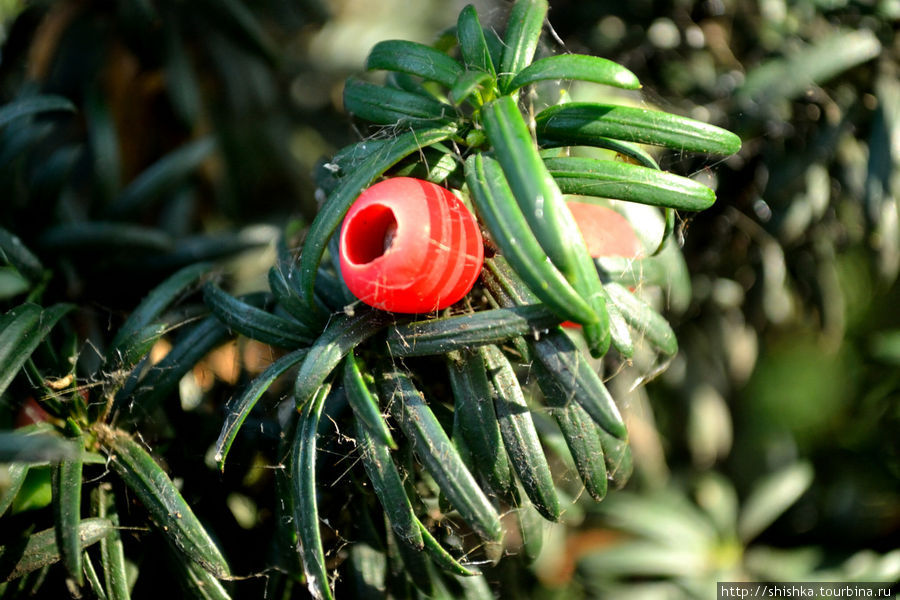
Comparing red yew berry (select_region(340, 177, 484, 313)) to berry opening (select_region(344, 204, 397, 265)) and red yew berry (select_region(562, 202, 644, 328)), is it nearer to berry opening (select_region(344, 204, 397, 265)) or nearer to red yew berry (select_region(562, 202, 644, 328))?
berry opening (select_region(344, 204, 397, 265))

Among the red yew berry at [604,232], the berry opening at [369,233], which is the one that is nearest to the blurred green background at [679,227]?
the red yew berry at [604,232]

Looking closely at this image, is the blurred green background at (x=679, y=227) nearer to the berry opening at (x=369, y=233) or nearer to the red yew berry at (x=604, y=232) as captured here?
the red yew berry at (x=604, y=232)

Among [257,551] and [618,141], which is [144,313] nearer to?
[257,551]

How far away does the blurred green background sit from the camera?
0.80m

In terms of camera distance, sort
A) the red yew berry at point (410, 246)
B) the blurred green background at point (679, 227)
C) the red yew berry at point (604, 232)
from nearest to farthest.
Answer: the red yew berry at point (410, 246), the red yew berry at point (604, 232), the blurred green background at point (679, 227)

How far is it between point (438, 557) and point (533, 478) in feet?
0.33

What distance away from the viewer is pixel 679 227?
0.73m

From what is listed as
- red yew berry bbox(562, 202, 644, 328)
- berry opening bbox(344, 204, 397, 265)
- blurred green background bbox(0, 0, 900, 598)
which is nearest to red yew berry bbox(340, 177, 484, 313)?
berry opening bbox(344, 204, 397, 265)

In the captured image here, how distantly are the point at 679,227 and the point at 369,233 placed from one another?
0.40 metres

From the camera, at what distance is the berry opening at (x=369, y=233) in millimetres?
478

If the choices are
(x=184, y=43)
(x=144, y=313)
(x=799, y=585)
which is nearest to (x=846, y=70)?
(x=799, y=585)

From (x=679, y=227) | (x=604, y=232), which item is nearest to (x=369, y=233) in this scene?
(x=604, y=232)

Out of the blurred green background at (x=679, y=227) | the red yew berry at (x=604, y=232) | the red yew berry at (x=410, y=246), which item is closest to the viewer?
the red yew berry at (x=410, y=246)

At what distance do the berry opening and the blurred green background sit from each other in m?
0.24
